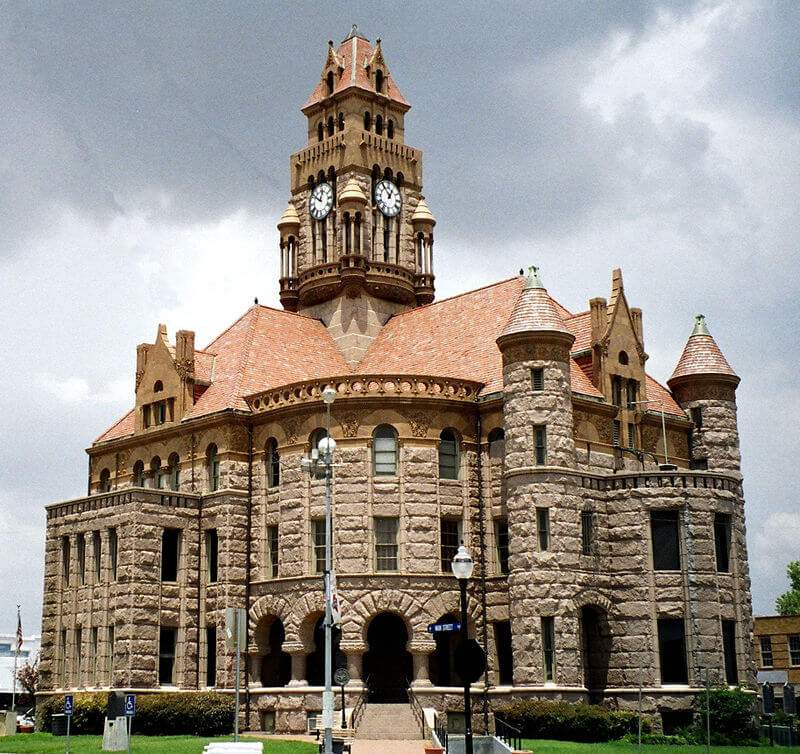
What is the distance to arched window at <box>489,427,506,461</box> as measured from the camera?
5612 centimetres

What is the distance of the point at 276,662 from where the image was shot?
190 ft

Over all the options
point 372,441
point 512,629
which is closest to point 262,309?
point 372,441

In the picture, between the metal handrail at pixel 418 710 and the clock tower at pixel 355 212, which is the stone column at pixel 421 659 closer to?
the metal handrail at pixel 418 710

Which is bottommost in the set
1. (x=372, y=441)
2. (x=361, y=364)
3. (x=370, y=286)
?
(x=372, y=441)

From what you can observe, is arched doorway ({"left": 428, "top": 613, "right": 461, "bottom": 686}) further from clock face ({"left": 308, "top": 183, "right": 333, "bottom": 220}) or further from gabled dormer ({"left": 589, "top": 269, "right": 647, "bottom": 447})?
clock face ({"left": 308, "top": 183, "right": 333, "bottom": 220})

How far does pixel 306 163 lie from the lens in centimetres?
7450

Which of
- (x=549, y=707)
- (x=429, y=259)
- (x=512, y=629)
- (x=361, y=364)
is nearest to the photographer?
(x=549, y=707)

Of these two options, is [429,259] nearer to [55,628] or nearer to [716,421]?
[716,421]

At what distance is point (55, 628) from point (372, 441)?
18.8 meters

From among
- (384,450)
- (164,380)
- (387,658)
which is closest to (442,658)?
(387,658)

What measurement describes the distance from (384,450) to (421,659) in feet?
29.4

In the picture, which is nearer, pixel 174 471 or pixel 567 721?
pixel 567 721

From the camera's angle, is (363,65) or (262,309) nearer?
(262,309)

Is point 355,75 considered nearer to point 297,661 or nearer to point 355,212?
point 355,212
